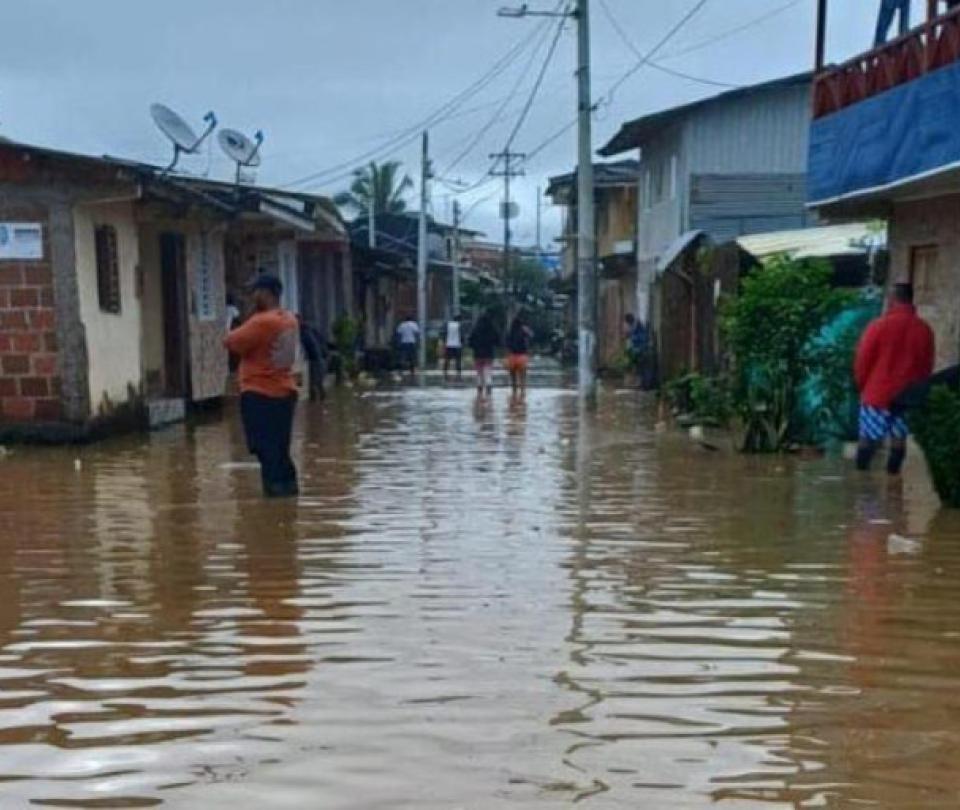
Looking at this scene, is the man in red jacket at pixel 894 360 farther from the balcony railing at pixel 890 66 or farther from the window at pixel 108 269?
the window at pixel 108 269

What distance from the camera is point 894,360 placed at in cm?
1153

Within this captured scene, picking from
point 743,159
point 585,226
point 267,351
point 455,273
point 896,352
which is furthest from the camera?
point 455,273

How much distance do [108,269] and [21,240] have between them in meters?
1.49

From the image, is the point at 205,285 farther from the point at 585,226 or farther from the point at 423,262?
the point at 423,262

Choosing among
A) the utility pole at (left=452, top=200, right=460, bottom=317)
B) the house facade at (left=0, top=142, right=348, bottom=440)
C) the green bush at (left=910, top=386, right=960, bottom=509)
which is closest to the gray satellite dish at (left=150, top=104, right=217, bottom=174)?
the house facade at (left=0, top=142, right=348, bottom=440)

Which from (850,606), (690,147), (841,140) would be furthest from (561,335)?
(850,606)

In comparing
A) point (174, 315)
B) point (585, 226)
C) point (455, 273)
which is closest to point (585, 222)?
point (585, 226)

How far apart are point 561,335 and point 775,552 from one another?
152 feet

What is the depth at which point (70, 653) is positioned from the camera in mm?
5598

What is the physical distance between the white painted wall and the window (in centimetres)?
9

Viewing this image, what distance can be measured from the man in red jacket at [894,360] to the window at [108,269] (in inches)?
344

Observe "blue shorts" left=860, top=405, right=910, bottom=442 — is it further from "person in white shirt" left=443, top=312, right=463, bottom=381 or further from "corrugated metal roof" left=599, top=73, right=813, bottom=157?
"person in white shirt" left=443, top=312, right=463, bottom=381

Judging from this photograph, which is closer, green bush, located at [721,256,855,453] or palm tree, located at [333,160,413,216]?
green bush, located at [721,256,855,453]

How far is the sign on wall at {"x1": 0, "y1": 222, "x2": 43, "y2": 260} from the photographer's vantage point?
14.7 meters
